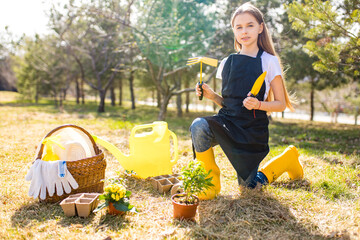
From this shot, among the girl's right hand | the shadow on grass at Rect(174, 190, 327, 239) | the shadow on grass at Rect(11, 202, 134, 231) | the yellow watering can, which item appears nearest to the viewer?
the shadow on grass at Rect(174, 190, 327, 239)

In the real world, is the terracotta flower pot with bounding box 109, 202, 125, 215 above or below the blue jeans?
below

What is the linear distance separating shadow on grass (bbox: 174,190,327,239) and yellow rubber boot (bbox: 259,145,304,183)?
0.38m

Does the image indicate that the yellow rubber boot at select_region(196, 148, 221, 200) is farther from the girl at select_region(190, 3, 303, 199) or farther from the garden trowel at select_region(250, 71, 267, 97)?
the garden trowel at select_region(250, 71, 267, 97)

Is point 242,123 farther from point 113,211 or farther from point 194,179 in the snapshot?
point 113,211

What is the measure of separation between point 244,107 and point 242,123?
152 mm

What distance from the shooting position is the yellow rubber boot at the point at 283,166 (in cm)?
296

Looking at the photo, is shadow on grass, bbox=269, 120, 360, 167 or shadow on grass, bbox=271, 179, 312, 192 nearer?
shadow on grass, bbox=271, 179, 312, 192

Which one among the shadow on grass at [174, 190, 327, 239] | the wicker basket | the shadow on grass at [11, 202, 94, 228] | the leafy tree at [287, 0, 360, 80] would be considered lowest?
the shadow on grass at [11, 202, 94, 228]

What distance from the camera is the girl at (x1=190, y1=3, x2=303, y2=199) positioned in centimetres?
249

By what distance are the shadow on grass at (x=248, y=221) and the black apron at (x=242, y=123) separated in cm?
30

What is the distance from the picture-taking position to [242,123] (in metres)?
2.49

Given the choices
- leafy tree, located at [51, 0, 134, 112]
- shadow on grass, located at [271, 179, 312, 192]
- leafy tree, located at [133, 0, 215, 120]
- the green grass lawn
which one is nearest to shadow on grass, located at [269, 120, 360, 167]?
shadow on grass, located at [271, 179, 312, 192]

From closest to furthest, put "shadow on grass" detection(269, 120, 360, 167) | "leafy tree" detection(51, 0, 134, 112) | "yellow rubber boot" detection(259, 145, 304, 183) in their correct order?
"yellow rubber boot" detection(259, 145, 304, 183), "shadow on grass" detection(269, 120, 360, 167), "leafy tree" detection(51, 0, 134, 112)

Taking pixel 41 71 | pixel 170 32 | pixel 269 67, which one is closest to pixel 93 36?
pixel 170 32
